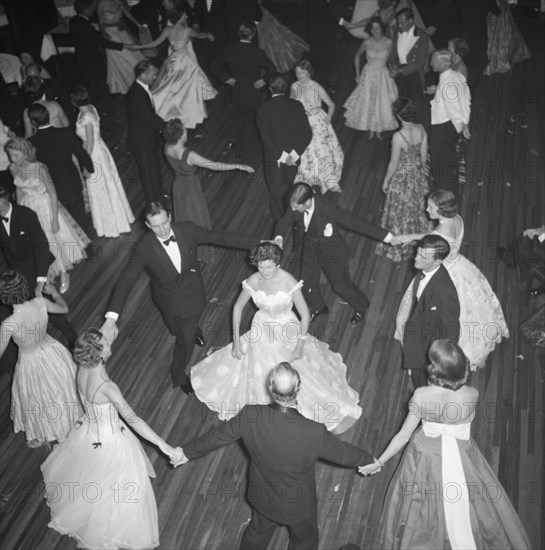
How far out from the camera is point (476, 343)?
5090mm

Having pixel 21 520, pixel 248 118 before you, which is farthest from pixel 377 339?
pixel 248 118

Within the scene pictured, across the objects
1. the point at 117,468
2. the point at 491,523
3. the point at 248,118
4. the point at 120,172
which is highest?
the point at 491,523

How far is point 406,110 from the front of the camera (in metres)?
5.54

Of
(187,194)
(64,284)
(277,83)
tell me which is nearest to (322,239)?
(187,194)

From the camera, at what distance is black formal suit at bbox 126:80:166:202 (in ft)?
21.0

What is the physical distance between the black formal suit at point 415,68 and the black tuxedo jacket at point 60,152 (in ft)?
11.2

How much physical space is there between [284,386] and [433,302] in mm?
1501

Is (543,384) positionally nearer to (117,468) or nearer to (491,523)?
(491,523)

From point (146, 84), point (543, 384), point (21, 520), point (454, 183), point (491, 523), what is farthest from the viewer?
point (454, 183)

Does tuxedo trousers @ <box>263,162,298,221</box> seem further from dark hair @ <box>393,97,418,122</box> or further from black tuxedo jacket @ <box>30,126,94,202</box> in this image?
black tuxedo jacket @ <box>30,126,94,202</box>

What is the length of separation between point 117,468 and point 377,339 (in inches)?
94.4

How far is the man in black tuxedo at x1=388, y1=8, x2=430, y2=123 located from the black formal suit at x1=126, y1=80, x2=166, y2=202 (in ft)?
8.64

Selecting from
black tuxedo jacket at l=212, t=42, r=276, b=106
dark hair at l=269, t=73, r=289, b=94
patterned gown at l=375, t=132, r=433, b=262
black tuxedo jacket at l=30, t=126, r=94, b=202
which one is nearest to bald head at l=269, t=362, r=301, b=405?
patterned gown at l=375, t=132, r=433, b=262

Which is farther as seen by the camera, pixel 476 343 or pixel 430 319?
pixel 476 343
